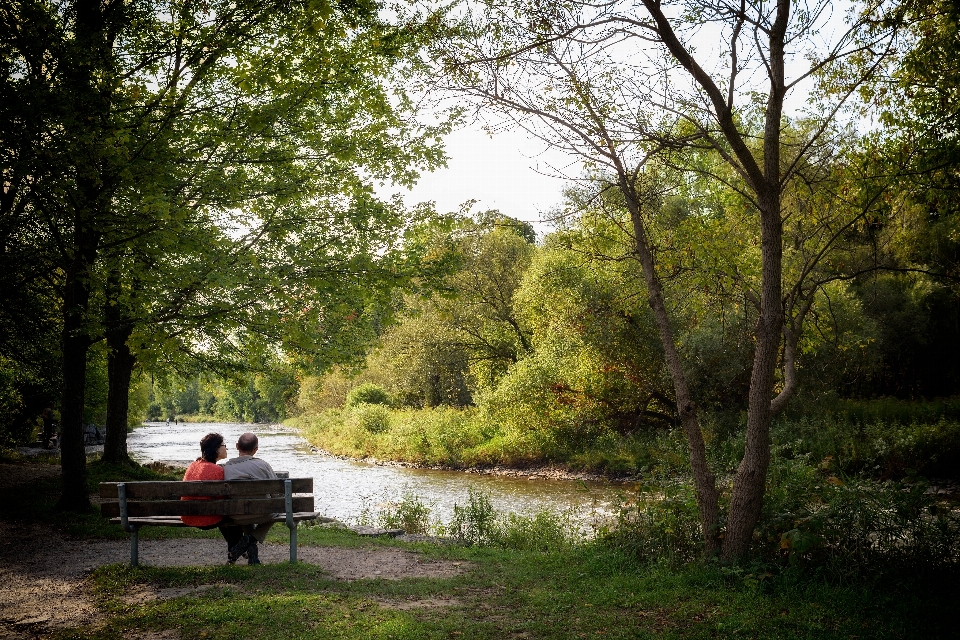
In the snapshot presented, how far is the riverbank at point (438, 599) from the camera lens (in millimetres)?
5098

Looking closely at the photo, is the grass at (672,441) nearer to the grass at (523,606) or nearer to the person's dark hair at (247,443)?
the grass at (523,606)

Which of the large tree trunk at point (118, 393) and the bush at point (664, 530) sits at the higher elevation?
the large tree trunk at point (118, 393)

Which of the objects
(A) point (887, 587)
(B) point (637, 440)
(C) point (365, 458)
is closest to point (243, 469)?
(A) point (887, 587)

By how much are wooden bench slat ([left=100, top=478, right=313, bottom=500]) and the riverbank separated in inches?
30.1

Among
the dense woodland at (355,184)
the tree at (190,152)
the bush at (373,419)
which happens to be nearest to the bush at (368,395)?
the bush at (373,419)

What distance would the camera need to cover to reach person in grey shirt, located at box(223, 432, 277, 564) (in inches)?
286

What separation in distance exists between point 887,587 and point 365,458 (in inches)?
1185

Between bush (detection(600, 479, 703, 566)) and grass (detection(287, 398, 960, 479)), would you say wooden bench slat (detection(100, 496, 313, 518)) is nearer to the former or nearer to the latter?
bush (detection(600, 479, 703, 566))

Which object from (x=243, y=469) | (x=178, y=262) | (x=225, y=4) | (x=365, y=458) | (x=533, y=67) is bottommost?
(x=365, y=458)

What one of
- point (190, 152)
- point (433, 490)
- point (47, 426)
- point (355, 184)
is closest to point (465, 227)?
point (355, 184)

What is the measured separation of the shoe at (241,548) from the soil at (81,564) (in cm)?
43

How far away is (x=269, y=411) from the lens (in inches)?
3932

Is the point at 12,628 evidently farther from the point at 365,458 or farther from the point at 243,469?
the point at 365,458

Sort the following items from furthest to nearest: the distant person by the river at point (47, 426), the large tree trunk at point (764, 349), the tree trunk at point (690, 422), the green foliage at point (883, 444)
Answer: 1. the distant person by the river at point (47, 426)
2. the green foliage at point (883, 444)
3. the tree trunk at point (690, 422)
4. the large tree trunk at point (764, 349)
